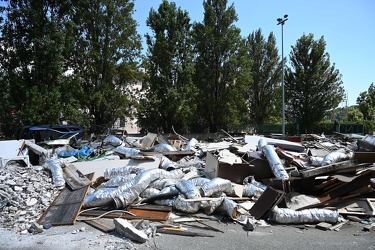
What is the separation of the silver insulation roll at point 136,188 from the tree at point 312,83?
78.6 feet

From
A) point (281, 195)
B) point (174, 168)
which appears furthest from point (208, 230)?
point (174, 168)

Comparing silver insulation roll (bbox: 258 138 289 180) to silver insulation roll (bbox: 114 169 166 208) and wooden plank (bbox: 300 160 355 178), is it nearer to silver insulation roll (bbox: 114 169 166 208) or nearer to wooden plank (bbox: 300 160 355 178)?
wooden plank (bbox: 300 160 355 178)

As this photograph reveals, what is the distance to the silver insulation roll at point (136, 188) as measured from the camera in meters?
5.58

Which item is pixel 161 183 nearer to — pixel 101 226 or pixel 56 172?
pixel 101 226

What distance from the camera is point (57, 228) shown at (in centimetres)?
492

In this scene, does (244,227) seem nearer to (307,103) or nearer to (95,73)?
(95,73)

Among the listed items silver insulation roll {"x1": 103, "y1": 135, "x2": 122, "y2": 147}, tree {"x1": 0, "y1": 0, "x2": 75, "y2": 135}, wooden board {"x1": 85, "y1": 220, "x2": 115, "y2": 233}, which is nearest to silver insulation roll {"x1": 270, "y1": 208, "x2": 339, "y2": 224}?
wooden board {"x1": 85, "y1": 220, "x2": 115, "y2": 233}

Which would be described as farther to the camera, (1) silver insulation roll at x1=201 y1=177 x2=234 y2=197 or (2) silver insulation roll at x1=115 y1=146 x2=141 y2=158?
(2) silver insulation roll at x1=115 y1=146 x2=141 y2=158

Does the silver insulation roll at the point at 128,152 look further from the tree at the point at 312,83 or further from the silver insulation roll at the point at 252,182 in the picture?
the tree at the point at 312,83

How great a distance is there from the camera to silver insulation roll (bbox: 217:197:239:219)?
537cm

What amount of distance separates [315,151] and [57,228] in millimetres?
7333

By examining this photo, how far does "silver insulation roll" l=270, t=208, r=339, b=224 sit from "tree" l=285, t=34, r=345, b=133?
23.6m

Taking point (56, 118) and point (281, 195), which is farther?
point (56, 118)

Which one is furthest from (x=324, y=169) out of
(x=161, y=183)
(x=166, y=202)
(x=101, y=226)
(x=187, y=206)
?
(x=101, y=226)
